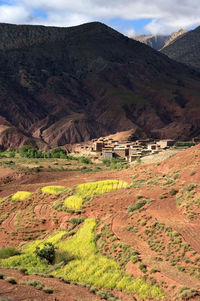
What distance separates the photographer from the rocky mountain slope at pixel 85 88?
136 meters

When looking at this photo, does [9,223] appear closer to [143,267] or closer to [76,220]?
[76,220]

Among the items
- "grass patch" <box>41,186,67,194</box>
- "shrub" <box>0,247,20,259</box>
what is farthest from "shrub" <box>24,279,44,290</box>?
"grass patch" <box>41,186,67,194</box>

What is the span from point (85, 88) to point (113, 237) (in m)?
152

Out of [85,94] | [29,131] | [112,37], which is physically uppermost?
[112,37]

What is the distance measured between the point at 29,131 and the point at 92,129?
22616 mm

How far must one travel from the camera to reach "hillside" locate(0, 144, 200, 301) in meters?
18.9

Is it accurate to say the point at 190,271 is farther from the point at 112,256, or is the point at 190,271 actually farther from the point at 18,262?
the point at 18,262

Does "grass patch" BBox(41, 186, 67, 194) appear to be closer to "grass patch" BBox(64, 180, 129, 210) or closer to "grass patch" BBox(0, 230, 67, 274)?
"grass patch" BBox(64, 180, 129, 210)

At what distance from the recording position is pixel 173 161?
116ft

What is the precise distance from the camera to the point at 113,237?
81.4 feet

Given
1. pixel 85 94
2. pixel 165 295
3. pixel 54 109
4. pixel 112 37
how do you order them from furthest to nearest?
1. pixel 112 37
2. pixel 85 94
3. pixel 54 109
4. pixel 165 295

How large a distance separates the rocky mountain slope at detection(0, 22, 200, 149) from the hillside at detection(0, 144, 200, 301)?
3250 inches

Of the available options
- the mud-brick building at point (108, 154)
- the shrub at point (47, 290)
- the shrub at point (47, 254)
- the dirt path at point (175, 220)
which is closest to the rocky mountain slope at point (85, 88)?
the mud-brick building at point (108, 154)

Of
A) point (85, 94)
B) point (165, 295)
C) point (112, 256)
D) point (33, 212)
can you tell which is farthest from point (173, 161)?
point (85, 94)
